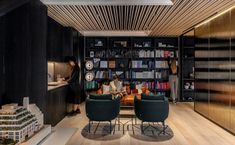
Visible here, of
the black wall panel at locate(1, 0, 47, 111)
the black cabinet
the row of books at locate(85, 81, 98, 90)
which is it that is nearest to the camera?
the black wall panel at locate(1, 0, 47, 111)

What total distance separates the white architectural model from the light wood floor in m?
3.23

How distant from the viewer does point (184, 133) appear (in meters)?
6.16

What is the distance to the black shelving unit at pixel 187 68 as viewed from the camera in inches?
446

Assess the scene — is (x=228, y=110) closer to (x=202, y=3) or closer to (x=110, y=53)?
(x=202, y=3)

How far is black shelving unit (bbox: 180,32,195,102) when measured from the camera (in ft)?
37.2

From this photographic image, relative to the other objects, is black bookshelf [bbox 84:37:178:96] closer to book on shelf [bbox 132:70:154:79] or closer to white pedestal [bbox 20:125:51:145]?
book on shelf [bbox 132:70:154:79]

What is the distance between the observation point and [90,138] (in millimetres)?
5707

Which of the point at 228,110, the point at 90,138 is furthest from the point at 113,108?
the point at 228,110

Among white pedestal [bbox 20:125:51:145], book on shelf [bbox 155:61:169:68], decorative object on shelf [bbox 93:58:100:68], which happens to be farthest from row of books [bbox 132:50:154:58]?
white pedestal [bbox 20:125:51:145]

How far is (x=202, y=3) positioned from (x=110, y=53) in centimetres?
631

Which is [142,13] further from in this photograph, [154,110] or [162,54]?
[162,54]

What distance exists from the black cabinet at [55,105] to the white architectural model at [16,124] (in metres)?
3.52

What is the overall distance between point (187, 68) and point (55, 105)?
6939mm

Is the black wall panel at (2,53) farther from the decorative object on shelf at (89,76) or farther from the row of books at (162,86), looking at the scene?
the row of books at (162,86)
